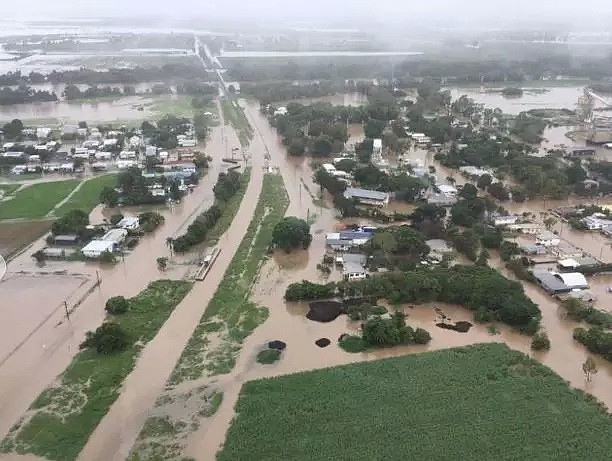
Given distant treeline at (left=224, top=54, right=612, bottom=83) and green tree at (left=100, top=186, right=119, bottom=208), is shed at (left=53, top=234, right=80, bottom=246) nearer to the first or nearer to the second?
green tree at (left=100, top=186, right=119, bottom=208)

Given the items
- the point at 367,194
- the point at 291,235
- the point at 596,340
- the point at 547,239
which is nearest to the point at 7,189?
the point at 291,235

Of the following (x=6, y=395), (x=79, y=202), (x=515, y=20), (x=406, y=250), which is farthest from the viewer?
(x=515, y=20)

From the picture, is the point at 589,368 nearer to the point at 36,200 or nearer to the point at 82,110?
the point at 36,200

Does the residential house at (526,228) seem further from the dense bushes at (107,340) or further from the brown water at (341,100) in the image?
the brown water at (341,100)

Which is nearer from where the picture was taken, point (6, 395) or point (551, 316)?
point (6, 395)

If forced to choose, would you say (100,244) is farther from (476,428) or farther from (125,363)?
(476,428)

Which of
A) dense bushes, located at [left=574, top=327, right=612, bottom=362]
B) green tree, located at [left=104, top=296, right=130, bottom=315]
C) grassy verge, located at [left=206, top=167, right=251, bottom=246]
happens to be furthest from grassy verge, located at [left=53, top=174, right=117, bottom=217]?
dense bushes, located at [left=574, top=327, right=612, bottom=362]

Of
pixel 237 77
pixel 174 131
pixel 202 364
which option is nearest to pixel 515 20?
pixel 237 77
